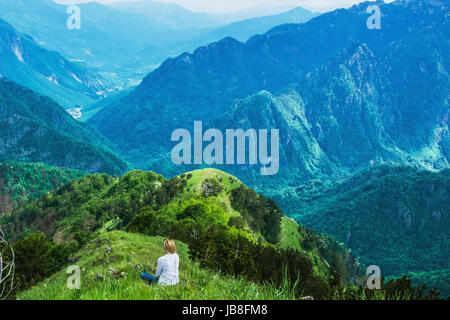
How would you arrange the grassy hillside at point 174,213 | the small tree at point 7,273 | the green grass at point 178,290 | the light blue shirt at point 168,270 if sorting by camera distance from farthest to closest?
the grassy hillside at point 174,213, the light blue shirt at point 168,270, the green grass at point 178,290, the small tree at point 7,273

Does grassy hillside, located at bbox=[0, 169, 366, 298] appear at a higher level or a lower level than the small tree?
higher

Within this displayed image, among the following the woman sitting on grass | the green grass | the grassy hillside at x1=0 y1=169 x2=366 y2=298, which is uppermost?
the grassy hillside at x1=0 y1=169 x2=366 y2=298

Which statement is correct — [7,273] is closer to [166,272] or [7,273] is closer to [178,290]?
[166,272]

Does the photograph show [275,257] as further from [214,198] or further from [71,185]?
[71,185]

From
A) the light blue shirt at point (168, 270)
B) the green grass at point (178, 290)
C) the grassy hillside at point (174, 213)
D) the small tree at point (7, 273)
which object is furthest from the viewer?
the grassy hillside at point (174, 213)

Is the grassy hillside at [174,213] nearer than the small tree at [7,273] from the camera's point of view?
No

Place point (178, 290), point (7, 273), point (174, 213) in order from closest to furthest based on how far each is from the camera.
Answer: point (178, 290)
point (7, 273)
point (174, 213)

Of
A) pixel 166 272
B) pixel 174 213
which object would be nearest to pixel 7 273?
pixel 166 272

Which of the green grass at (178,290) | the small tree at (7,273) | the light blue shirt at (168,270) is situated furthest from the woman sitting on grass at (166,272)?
the small tree at (7,273)

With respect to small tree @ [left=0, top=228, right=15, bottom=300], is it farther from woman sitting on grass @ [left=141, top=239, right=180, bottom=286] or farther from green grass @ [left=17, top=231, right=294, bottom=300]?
woman sitting on grass @ [left=141, top=239, right=180, bottom=286]

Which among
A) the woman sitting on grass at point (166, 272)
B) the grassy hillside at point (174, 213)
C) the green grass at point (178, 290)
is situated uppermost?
the grassy hillside at point (174, 213)

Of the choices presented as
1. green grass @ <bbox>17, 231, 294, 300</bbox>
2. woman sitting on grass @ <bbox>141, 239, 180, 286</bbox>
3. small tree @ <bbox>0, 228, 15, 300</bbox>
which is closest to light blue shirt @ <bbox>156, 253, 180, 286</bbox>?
woman sitting on grass @ <bbox>141, 239, 180, 286</bbox>

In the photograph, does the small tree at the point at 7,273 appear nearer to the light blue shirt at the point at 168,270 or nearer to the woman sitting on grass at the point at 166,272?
the woman sitting on grass at the point at 166,272
